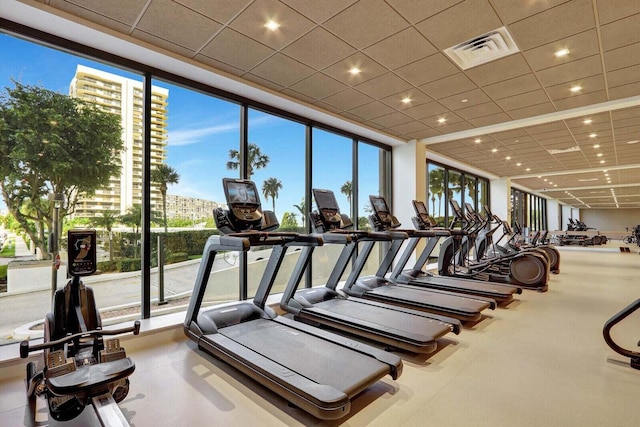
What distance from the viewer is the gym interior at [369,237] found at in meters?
2.31

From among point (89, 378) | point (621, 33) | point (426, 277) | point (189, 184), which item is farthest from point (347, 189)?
point (89, 378)

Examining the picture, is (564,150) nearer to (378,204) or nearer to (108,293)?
(378,204)

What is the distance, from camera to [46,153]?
133 inches

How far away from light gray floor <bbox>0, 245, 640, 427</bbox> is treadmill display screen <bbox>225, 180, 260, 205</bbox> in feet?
5.05

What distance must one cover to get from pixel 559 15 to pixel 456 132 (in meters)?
4.07

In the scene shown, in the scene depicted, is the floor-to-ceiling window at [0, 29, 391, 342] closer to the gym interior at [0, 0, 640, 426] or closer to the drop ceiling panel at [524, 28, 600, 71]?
the gym interior at [0, 0, 640, 426]

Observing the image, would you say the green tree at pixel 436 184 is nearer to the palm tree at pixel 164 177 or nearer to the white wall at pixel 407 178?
the white wall at pixel 407 178

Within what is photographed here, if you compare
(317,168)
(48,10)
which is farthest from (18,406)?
(317,168)

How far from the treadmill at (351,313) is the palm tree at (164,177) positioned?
181cm

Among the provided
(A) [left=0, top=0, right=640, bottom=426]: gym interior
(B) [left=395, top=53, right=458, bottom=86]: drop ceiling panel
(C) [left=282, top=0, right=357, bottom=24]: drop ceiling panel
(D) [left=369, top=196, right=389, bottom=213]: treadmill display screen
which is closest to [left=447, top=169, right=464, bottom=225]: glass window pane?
(A) [left=0, top=0, right=640, bottom=426]: gym interior

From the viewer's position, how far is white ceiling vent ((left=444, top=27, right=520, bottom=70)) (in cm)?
352

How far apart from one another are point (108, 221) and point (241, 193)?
1575 mm

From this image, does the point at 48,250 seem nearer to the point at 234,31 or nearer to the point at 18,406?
the point at 18,406

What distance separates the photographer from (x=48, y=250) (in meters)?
3.39
